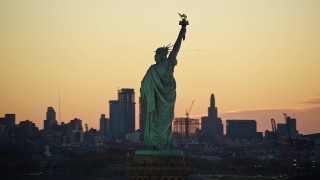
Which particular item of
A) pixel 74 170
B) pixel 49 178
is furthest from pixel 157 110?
pixel 74 170

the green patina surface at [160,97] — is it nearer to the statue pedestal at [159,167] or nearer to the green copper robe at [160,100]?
the green copper robe at [160,100]

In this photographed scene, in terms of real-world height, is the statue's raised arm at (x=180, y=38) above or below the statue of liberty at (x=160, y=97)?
above

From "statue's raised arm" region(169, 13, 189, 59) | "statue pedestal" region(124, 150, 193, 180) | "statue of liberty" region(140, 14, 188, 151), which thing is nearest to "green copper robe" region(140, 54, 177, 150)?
"statue of liberty" region(140, 14, 188, 151)

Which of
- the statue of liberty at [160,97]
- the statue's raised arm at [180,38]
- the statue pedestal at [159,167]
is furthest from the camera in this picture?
the statue's raised arm at [180,38]

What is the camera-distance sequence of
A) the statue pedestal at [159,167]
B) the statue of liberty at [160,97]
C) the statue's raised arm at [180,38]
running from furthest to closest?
the statue's raised arm at [180,38] < the statue of liberty at [160,97] < the statue pedestal at [159,167]

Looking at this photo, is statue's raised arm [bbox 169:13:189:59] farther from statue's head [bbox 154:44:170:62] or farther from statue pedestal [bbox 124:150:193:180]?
statue pedestal [bbox 124:150:193:180]

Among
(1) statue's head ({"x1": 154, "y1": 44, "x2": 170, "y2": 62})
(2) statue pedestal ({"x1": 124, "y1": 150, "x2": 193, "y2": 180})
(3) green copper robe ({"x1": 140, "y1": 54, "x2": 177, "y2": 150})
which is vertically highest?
(1) statue's head ({"x1": 154, "y1": 44, "x2": 170, "y2": 62})

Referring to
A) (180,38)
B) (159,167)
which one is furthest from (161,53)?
(159,167)

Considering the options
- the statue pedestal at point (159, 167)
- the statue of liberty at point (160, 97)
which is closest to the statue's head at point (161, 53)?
the statue of liberty at point (160, 97)
